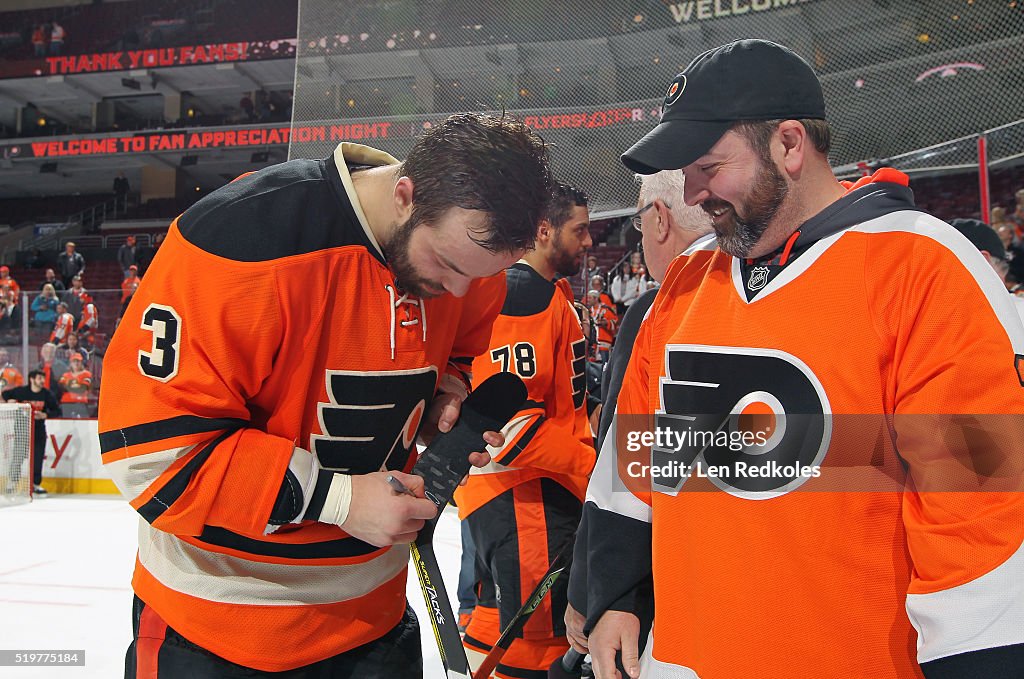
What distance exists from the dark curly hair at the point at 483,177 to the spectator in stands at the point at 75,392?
7825 millimetres

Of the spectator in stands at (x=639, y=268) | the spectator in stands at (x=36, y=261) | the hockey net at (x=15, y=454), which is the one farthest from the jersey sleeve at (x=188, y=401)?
the spectator in stands at (x=36, y=261)

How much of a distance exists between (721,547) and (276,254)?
0.74 metres

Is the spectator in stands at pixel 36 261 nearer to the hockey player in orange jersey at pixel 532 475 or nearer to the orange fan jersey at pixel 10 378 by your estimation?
the orange fan jersey at pixel 10 378

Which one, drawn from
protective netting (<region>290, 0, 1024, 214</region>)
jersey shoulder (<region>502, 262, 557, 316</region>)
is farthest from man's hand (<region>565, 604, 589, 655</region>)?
protective netting (<region>290, 0, 1024, 214</region>)

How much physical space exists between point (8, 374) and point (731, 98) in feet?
28.0

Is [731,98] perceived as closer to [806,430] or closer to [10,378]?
[806,430]

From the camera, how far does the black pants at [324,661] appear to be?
1276 mm

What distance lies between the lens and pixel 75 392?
802cm

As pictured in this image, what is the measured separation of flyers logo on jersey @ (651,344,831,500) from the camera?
1051mm

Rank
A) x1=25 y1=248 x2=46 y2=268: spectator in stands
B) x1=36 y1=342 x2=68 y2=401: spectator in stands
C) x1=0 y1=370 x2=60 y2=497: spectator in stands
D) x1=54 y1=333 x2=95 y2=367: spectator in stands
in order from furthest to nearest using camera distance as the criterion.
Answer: x1=25 y1=248 x2=46 y2=268: spectator in stands
x1=36 y1=342 x2=68 y2=401: spectator in stands
x1=54 y1=333 x2=95 y2=367: spectator in stands
x1=0 y1=370 x2=60 y2=497: spectator in stands

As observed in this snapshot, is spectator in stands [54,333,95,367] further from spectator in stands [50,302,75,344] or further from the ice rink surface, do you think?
the ice rink surface

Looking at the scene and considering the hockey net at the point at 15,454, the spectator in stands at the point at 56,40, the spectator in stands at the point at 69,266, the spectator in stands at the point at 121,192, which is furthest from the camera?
the spectator in stands at the point at 121,192

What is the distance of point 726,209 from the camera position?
1.16m

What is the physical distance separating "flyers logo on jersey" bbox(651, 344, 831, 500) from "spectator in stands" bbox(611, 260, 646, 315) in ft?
27.3
